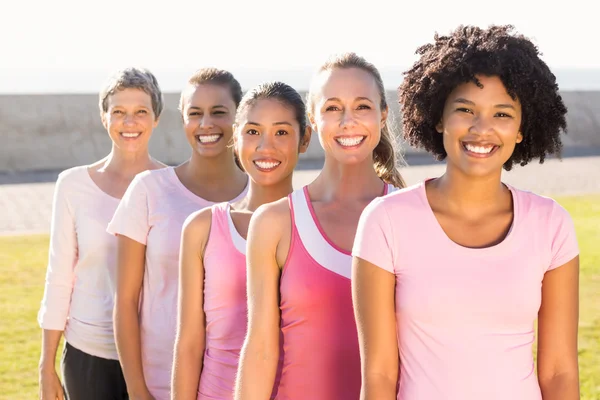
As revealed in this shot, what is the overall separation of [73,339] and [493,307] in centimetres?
203

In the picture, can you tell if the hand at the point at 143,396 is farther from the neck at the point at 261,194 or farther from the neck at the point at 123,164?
the neck at the point at 123,164

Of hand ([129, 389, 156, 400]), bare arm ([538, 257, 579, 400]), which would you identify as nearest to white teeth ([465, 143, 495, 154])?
bare arm ([538, 257, 579, 400])

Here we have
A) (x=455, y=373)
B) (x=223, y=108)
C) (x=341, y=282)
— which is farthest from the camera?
(x=223, y=108)

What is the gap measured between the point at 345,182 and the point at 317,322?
1.71 ft

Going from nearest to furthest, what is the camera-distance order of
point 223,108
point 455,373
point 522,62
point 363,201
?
point 455,373, point 522,62, point 363,201, point 223,108

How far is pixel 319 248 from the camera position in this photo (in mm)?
2758

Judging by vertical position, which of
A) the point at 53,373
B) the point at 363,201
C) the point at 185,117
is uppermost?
the point at 185,117

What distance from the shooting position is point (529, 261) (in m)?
2.47

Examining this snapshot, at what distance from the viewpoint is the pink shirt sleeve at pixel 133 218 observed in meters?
3.48

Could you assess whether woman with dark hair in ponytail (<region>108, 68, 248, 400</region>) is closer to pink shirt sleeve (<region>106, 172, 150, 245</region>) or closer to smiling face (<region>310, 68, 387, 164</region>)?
pink shirt sleeve (<region>106, 172, 150, 245</region>)

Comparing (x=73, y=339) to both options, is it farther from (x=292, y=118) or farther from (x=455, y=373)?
(x=455, y=373)

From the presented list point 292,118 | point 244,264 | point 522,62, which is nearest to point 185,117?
point 292,118

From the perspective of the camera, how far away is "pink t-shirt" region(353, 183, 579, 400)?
238cm

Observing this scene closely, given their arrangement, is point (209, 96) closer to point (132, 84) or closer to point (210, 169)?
point (210, 169)
